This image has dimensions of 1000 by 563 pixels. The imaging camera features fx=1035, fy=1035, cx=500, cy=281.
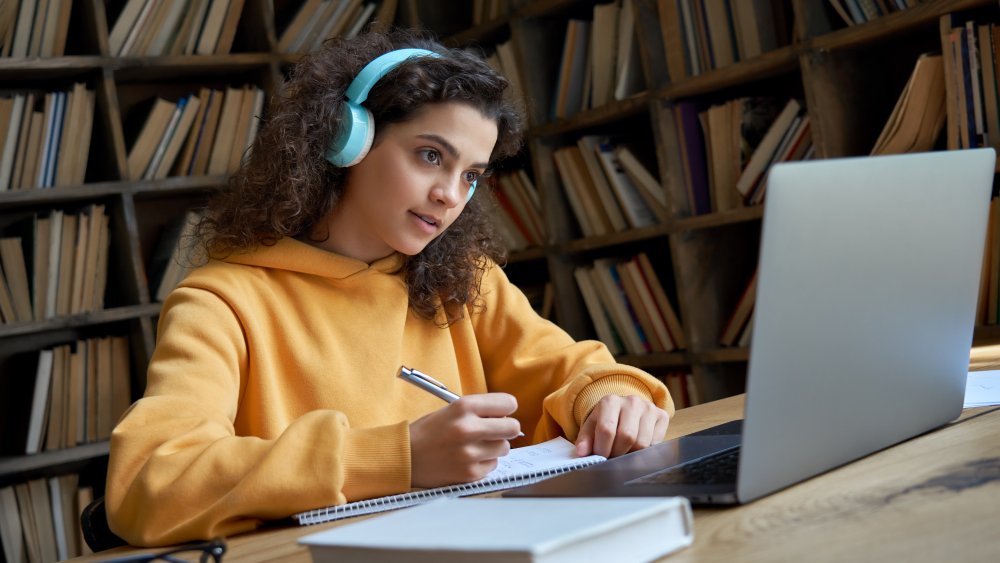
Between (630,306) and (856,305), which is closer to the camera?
(856,305)

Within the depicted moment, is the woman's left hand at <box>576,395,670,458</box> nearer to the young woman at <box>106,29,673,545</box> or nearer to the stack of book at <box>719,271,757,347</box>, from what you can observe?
the young woman at <box>106,29,673,545</box>

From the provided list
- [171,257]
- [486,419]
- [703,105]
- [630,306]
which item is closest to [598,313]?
[630,306]

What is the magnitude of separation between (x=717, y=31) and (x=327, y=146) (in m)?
1.40

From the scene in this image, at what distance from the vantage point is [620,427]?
47.7 inches

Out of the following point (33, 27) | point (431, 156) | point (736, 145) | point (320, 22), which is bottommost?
point (431, 156)

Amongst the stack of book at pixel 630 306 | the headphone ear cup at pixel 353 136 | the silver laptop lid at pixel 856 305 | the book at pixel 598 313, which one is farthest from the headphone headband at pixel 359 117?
the book at pixel 598 313

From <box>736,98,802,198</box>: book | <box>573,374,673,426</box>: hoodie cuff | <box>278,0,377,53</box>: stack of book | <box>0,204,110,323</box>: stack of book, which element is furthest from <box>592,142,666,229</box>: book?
<box>573,374,673,426</box>: hoodie cuff

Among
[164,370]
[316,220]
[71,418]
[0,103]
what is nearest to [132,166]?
[0,103]

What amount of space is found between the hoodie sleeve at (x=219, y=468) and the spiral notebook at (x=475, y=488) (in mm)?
13

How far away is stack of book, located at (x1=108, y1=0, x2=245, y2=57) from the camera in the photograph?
9.76 ft

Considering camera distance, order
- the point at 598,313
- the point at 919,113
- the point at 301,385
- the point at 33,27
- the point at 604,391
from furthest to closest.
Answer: the point at 598,313, the point at 33,27, the point at 919,113, the point at 301,385, the point at 604,391

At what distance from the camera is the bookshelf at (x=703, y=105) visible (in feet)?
7.82

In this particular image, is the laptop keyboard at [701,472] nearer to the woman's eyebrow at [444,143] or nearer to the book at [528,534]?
the book at [528,534]

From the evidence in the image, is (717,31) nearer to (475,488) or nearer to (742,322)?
(742,322)
